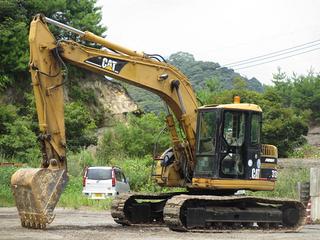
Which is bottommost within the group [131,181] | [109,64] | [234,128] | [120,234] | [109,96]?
[120,234]

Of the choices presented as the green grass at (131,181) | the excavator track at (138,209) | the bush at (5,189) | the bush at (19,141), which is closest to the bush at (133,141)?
the green grass at (131,181)

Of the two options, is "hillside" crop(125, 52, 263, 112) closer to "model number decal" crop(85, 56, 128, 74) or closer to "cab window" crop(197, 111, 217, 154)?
"cab window" crop(197, 111, 217, 154)

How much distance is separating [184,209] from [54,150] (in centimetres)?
336

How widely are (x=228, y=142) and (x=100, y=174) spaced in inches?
536

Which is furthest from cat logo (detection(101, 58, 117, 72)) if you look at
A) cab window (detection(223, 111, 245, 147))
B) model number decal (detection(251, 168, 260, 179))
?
model number decal (detection(251, 168, 260, 179))

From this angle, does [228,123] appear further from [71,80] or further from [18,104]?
[71,80]

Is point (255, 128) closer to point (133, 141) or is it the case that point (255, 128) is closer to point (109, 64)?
point (109, 64)

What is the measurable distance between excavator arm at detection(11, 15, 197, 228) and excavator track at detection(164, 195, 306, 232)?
137cm

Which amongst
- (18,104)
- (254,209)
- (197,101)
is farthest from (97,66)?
Answer: (18,104)

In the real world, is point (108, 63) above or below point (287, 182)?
above

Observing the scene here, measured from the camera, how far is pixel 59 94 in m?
16.4

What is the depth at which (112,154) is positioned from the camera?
4575cm

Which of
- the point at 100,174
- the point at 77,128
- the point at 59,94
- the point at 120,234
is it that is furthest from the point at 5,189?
the point at 120,234

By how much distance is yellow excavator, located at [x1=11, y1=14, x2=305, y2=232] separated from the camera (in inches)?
632
